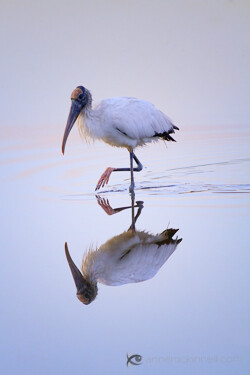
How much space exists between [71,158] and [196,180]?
1.74m

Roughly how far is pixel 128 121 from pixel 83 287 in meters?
2.87

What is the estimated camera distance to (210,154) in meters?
9.16

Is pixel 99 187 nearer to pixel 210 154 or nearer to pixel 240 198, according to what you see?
pixel 240 198

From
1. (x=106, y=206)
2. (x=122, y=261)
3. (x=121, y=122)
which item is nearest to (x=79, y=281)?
(x=122, y=261)

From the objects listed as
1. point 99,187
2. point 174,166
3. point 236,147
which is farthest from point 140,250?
point 236,147

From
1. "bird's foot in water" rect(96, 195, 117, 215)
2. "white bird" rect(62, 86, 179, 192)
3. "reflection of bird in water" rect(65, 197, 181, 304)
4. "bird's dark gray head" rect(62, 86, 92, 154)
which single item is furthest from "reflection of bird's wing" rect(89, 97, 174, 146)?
"reflection of bird in water" rect(65, 197, 181, 304)

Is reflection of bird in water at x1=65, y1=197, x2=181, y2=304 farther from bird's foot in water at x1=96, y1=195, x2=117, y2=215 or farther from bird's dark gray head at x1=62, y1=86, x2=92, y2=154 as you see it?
bird's dark gray head at x1=62, y1=86, x2=92, y2=154

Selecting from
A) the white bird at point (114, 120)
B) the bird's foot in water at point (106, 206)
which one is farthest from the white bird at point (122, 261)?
the white bird at point (114, 120)

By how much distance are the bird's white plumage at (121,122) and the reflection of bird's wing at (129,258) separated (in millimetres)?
1972

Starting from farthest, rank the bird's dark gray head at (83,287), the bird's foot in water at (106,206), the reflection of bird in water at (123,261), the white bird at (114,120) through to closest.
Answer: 1. the white bird at (114,120)
2. the bird's foot in water at (106,206)
3. the reflection of bird in water at (123,261)
4. the bird's dark gray head at (83,287)

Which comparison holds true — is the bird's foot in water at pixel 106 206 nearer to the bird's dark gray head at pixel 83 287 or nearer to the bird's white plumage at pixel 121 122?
the bird's white plumage at pixel 121 122

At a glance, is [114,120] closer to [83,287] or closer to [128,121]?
[128,121]

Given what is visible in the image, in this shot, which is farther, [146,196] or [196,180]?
[196,180]

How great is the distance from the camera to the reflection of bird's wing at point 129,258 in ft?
14.4
